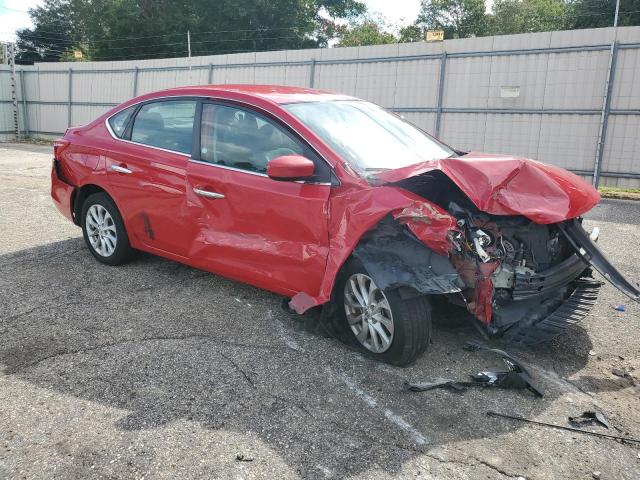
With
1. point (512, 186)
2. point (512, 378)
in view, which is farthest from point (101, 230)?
point (512, 378)

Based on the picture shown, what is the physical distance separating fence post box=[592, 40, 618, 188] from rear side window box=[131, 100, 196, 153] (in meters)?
8.45

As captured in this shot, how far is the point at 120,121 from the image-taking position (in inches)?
208

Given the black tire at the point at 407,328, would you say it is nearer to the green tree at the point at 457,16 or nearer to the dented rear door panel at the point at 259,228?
the dented rear door panel at the point at 259,228

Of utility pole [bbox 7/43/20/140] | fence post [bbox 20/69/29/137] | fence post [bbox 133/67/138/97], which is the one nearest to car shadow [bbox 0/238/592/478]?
fence post [bbox 133/67/138/97]

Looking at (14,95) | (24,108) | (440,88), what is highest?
(440,88)

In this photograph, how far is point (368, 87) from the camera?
13.4m

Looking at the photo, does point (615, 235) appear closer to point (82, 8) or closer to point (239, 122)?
point (239, 122)

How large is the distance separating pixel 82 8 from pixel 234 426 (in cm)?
4639

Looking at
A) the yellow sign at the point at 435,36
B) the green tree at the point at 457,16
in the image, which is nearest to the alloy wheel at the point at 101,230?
the yellow sign at the point at 435,36

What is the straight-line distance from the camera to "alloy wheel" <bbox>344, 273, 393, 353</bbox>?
352 cm

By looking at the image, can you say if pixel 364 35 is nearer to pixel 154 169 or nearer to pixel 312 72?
pixel 312 72

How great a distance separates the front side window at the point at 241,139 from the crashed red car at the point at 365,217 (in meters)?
0.01

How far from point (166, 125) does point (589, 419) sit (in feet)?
12.4

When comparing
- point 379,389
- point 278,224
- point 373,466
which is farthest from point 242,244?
point 373,466
